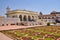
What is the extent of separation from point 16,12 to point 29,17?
267 inches

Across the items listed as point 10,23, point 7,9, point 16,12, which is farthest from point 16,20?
point 7,9

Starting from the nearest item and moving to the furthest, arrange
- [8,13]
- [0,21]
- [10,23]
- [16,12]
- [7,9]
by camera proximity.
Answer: [0,21]
[10,23]
[16,12]
[8,13]
[7,9]

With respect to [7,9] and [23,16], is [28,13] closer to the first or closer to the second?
[23,16]

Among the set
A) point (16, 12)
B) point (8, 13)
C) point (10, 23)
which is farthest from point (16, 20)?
point (8, 13)

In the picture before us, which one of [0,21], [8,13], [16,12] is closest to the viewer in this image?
[0,21]

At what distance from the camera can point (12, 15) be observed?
4978cm

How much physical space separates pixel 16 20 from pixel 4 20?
4701mm

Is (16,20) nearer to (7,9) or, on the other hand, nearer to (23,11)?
(23,11)

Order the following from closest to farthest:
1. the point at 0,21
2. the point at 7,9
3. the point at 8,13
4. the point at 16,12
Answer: the point at 0,21, the point at 16,12, the point at 8,13, the point at 7,9

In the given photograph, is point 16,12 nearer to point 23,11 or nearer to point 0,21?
point 23,11

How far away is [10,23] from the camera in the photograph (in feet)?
113

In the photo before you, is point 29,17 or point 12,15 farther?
point 29,17

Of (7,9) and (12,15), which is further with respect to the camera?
(7,9)

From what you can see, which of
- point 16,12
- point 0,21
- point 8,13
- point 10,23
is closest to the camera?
point 0,21
